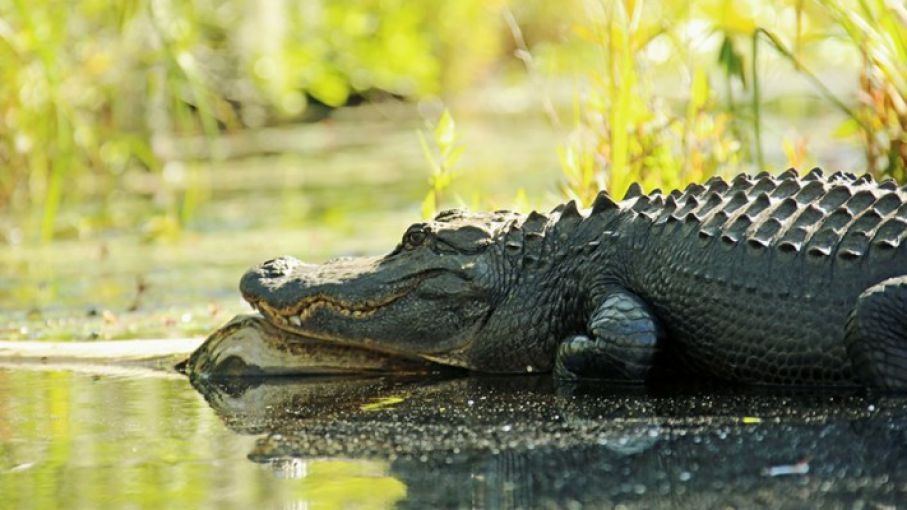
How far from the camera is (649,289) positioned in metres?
5.23

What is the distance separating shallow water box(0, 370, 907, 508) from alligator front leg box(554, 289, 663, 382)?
114 millimetres

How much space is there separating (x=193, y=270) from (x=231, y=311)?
1891 millimetres

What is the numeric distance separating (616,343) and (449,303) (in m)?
0.70

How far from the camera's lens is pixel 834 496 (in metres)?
3.54

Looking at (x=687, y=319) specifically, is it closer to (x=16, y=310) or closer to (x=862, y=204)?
(x=862, y=204)

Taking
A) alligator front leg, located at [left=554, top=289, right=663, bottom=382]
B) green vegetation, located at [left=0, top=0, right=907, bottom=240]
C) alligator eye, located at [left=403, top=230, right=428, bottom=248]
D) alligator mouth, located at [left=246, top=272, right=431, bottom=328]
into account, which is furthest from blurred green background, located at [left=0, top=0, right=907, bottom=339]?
alligator front leg, located at [left=554, top=289, right=663, bottom=382]

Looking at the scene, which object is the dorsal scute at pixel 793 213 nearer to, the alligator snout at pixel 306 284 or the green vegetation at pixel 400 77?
the alligator snout at pixel 306 284

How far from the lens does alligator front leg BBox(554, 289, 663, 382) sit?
512 cm

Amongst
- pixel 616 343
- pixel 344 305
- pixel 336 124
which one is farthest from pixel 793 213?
pixel 336 124

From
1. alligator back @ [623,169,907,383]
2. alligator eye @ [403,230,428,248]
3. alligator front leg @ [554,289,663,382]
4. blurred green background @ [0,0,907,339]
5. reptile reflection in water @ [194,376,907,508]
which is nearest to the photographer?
reptile reflection in water @ [194,376,907,508]

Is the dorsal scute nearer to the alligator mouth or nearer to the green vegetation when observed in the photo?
the alligator mouth

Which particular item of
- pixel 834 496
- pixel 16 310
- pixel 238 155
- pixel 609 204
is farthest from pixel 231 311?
pixel 238 155

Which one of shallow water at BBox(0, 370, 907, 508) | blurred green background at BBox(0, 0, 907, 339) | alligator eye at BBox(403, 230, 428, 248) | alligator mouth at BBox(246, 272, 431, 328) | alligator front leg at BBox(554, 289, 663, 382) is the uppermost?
blurred green background at BBox(0, 0, 907, 339)

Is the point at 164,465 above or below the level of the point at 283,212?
below
